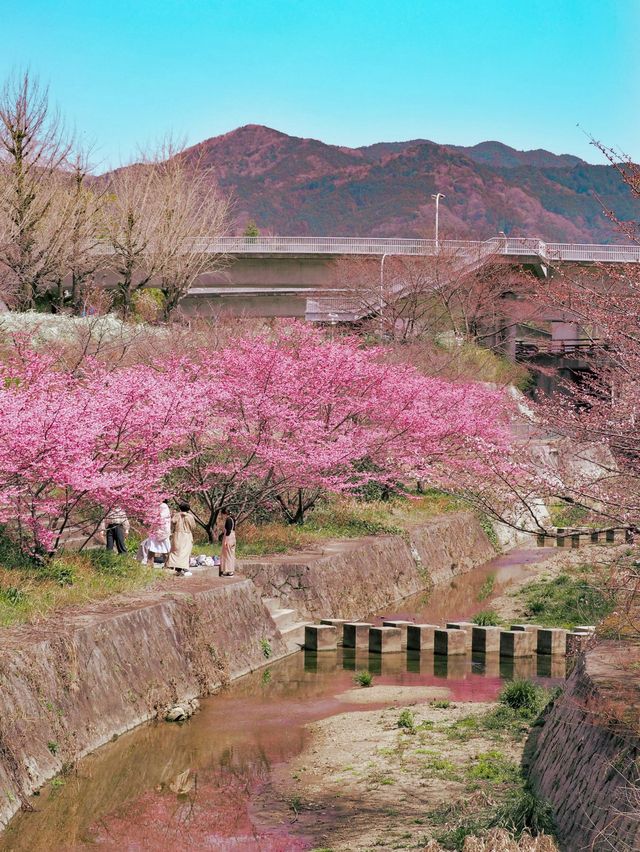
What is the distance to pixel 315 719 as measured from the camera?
59.6 feet

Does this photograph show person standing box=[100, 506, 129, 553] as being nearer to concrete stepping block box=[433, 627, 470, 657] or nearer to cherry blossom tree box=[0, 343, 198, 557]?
cherry blossom tree box=[0, 343, 198, 557]

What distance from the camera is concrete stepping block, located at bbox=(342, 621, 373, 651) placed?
2339cm

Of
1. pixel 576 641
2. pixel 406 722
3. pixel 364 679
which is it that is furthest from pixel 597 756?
pixel 364 679

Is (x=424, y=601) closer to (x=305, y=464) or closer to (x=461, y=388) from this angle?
(x=305, y=464)

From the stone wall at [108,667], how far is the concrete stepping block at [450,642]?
3388mm

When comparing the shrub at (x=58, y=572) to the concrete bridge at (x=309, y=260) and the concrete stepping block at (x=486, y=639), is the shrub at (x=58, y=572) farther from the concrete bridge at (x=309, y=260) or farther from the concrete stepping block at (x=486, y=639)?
the concrete bridge at (x=309, y=260)

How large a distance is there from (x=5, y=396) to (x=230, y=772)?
20.0 ft

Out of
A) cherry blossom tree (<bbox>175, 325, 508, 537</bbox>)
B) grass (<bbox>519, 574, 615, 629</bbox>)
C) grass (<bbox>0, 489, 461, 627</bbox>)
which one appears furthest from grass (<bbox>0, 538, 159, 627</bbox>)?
grass (<bbox>519, 574, 615, 629</bbox>)

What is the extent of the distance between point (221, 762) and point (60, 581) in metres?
4.11

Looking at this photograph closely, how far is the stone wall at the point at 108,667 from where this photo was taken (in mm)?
14078

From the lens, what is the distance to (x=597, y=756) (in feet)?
36.7

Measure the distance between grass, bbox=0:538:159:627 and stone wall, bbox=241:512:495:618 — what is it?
13.0 feet

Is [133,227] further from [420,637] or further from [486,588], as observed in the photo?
[420,637]

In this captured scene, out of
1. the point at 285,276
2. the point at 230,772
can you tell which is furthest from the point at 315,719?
the point at 285,276
